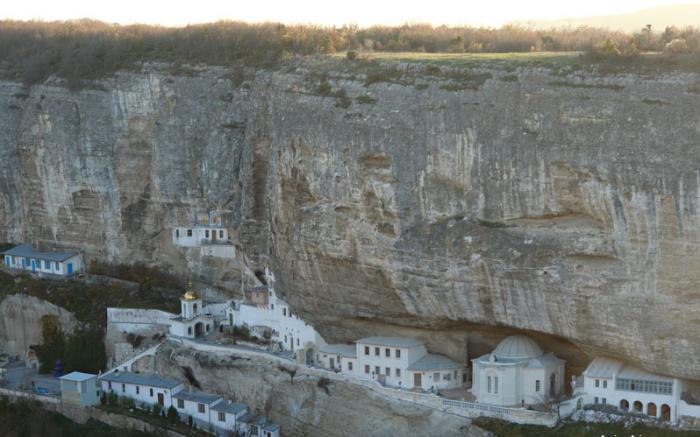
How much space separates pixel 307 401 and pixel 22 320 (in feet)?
49.1

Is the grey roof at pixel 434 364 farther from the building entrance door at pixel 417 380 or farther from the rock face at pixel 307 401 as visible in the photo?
the rock face at pixel 307 401

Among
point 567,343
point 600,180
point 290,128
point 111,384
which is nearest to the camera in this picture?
point 600,180

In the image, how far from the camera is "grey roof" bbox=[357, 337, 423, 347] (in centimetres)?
4275

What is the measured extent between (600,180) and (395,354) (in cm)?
912

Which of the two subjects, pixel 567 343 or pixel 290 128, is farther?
pixel 290 128

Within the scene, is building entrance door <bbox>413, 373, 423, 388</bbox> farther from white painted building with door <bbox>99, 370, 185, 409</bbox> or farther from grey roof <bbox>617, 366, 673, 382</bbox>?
white painted building with door <bbox>99, 370, 185, 409</bbox>

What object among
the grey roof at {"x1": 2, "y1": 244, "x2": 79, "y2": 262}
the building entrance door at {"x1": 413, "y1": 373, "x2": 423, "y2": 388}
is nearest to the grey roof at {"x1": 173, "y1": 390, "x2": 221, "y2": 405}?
the building entrance door at {"x1": 413, "y1": 373, "x2": 423, "y2": 388}

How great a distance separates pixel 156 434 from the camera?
147 feet

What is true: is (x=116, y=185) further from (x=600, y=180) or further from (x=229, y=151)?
(x=600, y=180)

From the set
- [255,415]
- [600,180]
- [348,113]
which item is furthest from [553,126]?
[255,415]

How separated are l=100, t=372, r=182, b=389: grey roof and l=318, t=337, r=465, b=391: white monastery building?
6.42 m

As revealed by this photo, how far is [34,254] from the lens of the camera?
5556 cm

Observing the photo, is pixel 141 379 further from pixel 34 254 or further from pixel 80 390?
pixel 34 254

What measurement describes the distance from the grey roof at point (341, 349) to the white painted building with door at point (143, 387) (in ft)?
18.0
